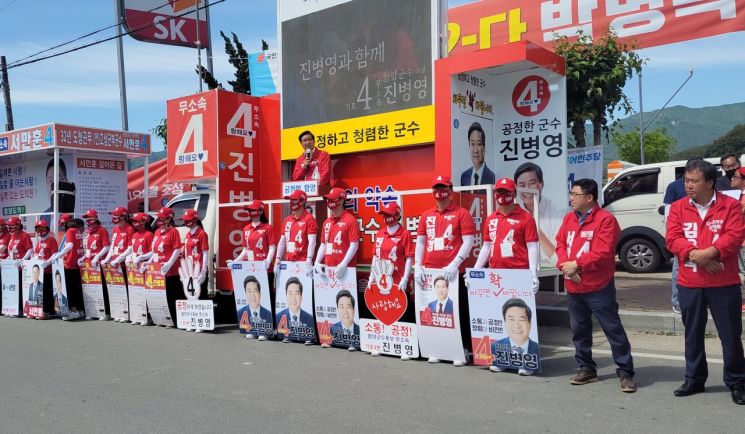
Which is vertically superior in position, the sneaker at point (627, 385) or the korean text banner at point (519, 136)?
the korean text banner at point (519, 136)

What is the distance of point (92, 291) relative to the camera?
10133 mm

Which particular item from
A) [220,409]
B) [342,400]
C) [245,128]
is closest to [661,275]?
[245,128]

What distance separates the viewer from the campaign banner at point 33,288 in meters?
10.5

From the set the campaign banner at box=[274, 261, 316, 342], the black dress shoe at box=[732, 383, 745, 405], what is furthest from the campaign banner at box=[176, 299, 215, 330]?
the black dress shoe at box=[732, 383, 745, 405]

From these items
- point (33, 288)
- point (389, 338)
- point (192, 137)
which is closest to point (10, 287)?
point (33, 288)

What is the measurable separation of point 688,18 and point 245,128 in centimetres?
745

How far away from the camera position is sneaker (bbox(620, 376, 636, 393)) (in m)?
4.95

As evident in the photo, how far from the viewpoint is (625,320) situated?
7277mm

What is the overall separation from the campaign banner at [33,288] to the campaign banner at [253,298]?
431cm

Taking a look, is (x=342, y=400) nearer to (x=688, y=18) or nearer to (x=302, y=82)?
(x=302, y=82)

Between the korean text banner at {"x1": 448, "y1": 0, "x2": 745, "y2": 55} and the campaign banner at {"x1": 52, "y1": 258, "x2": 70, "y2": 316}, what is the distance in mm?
8516

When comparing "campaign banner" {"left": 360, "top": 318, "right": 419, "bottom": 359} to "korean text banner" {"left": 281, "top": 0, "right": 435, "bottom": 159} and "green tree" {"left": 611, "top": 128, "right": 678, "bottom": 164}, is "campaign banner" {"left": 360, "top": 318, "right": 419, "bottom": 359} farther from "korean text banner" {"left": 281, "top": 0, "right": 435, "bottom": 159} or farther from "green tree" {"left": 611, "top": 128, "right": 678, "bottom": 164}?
"green tree" {"left": 611, "top": 128, "right": 678, "bottom": 164}

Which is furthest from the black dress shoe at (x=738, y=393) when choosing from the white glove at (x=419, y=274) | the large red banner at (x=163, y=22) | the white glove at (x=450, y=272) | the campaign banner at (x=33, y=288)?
the large red banner at (x=163, y=22)

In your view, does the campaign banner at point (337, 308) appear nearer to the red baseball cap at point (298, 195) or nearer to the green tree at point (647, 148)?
the red baseball cap at point (298, 195)
